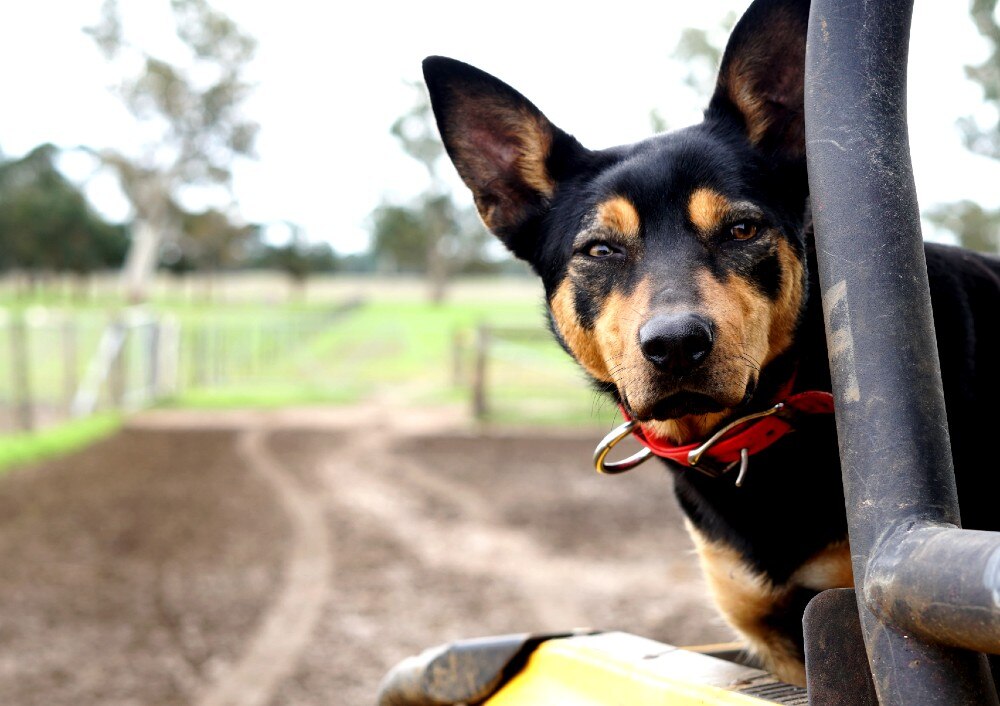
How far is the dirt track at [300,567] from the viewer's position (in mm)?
5645

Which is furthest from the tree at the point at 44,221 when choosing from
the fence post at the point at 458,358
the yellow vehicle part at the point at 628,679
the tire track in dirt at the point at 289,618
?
the yellow vehicle part at the point at 628,679

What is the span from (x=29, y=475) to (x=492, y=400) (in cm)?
911

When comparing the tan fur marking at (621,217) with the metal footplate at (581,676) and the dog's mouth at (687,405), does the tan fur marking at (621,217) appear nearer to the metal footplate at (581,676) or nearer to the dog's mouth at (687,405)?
the dog's mouth at (687,405)

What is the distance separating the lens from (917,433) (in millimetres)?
839

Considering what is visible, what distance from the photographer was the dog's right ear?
2384 millimetres

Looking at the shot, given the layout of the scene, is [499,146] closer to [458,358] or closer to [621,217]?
[621,217]

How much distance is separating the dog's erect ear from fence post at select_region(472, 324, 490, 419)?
1437 centimetres

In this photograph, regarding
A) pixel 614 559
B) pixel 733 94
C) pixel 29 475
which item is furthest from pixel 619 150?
pixel 29 475

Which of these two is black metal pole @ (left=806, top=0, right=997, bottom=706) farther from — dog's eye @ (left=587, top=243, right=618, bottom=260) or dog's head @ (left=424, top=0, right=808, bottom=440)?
dog's eye @ (left=587, top=243, right=618, bottom=260)

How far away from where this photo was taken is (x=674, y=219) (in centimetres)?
226

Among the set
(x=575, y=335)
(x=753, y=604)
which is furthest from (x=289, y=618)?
(x=753, y=604)

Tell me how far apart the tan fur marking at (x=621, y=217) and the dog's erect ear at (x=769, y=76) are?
0.36m

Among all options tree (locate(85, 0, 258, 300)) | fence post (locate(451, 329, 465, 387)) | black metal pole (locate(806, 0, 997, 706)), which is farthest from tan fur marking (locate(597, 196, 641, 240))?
tree (locate(85, 0, 258, 300))

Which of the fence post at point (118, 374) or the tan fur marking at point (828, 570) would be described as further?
the fence post at point (118, 374)
